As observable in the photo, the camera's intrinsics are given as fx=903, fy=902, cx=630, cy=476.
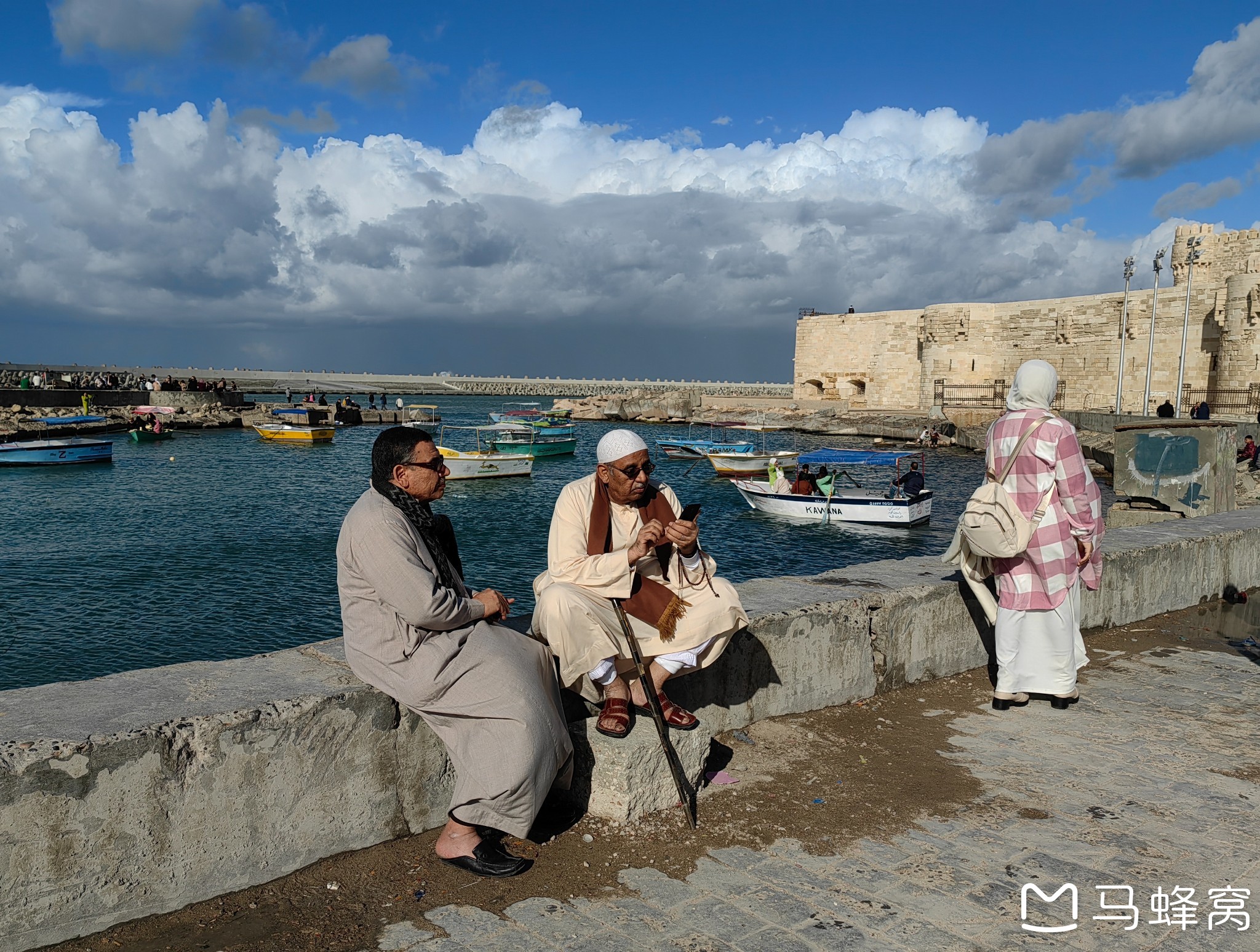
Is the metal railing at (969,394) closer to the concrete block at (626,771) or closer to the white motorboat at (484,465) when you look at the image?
the white motorboat at (484,465)

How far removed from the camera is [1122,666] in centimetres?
476

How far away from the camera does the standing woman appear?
160 inches

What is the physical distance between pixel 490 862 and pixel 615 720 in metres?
0.59

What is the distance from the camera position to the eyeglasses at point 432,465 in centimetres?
288

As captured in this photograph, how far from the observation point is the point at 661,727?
2.94 m

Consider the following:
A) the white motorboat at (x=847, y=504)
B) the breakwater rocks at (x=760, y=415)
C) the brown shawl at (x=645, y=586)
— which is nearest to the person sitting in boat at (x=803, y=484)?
the white motorboat at (x=847, y=504)

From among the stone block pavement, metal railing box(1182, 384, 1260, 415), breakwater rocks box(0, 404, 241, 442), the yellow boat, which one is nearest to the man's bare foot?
the stone block pavement

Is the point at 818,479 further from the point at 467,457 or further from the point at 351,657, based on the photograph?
the point at 351,657

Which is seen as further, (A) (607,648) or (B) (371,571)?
(A) (607,648)

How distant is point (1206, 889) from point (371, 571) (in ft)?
8.34

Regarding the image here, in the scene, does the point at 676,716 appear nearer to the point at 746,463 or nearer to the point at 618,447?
the point at 618,447

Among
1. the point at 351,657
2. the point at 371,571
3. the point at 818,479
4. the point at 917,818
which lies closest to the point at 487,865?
the point at 351,657

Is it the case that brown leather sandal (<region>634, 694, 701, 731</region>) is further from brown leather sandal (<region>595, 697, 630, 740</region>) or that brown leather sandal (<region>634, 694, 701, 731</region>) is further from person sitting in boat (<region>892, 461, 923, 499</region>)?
person sitting in boat (<region>892, 461, 923, 499</region>)

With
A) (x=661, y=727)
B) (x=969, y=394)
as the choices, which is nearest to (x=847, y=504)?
(x=661, y=727)
